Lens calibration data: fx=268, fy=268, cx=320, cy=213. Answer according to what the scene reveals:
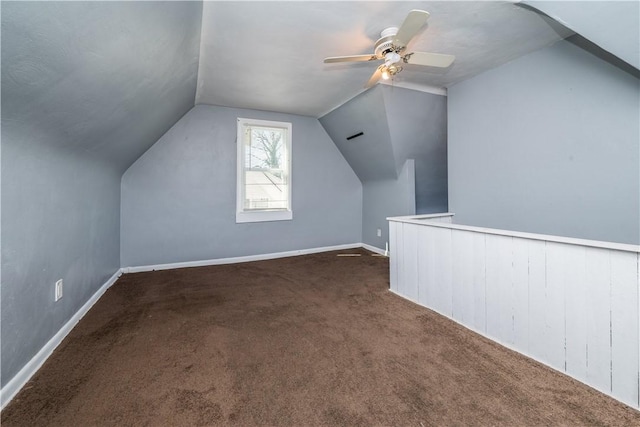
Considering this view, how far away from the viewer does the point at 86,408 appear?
1293 millimetres

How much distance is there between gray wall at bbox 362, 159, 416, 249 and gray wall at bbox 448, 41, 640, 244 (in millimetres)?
888

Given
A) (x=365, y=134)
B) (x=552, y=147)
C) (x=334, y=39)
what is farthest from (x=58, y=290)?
(x=552, y=147)

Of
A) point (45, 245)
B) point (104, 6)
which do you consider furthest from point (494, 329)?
point (45, 245)

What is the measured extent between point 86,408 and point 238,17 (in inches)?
98.9

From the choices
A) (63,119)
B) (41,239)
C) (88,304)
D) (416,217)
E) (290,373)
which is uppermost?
(63,119)

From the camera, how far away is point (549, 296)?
1.59 metres

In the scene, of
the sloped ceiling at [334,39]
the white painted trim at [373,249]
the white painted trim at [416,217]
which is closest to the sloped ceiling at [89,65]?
the sloped ceiling at [334,39]

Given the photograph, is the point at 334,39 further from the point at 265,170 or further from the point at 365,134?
the point at 265,170

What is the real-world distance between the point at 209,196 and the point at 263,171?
0.91 meters

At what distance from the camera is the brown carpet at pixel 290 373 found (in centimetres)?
125

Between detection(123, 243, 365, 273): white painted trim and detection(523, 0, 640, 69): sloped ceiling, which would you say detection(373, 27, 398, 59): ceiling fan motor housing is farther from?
detection(123, 243, 365, 273): white painted trim

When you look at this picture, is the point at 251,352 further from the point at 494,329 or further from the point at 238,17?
the point at 238,17

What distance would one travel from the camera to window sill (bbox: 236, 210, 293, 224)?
4.08 meters

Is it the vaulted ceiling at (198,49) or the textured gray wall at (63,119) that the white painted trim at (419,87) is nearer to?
the vaulted ceiling at (198,49)
